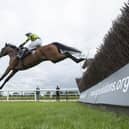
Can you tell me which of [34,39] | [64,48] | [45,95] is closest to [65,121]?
[64,48]

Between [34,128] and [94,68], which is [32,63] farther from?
[94,68]

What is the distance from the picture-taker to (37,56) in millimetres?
9867

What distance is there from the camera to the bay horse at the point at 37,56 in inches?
381

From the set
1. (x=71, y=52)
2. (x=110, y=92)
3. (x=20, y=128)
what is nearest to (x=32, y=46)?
(x=71, y=52)

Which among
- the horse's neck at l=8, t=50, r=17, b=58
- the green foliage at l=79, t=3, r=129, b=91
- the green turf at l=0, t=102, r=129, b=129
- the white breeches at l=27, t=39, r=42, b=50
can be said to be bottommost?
the green turf at l=0, t=102, r=129, b=129

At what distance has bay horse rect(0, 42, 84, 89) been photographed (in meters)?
9.68

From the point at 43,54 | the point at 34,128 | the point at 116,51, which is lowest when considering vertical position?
the point at 34,128

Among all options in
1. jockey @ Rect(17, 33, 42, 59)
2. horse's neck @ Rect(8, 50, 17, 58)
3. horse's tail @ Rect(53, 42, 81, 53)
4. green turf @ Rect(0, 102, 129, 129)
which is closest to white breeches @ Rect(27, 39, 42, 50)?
jockey @ Rect(17, 33, 42, 59)

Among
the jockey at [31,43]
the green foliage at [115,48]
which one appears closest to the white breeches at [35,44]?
the jockey at [31,43]

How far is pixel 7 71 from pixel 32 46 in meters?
0.87

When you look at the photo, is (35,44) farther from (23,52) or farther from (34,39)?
(23,52)

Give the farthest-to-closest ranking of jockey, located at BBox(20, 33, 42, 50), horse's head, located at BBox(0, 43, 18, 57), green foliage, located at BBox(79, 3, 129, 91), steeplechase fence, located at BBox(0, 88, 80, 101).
→ steeplechase fence, located at BBox(0, 88, 80, 101)
green foliage, located at BBox(79, 3, 129, 91)
horse's head, located at BBox(0, 43, 18, 57)
jockey, located at BBox(20, 33, 42, 50)

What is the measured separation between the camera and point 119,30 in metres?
14.5

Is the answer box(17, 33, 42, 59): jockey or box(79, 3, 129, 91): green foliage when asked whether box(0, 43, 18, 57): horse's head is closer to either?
box(17, 33, 42, 59): jockey
